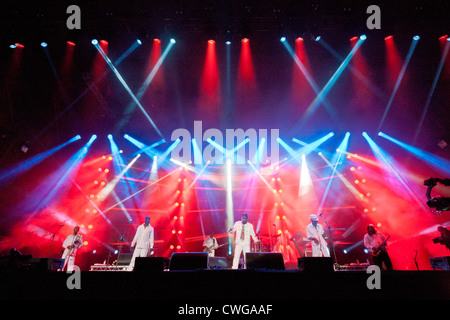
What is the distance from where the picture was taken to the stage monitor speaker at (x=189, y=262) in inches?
160

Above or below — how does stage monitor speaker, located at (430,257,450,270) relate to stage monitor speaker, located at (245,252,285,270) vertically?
below

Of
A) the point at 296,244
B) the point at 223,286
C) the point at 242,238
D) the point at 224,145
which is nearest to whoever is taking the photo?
the point at 223,286

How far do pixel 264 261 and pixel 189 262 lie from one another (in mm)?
1334

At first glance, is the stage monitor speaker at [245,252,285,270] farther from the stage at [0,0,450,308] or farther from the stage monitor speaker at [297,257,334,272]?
the stage monitor speaker at [297,257,334,272]

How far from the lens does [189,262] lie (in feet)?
13.5

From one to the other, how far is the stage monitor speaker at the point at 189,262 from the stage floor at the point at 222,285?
84cm

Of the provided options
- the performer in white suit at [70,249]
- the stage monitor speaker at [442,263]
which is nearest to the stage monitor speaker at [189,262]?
the stage monitor speaker at [442,263]

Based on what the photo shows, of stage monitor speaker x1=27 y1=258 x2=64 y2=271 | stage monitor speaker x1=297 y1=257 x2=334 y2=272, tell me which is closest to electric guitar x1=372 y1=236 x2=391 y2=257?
stage monitor speaker x1=297 y1=257 x2=334 y2=272

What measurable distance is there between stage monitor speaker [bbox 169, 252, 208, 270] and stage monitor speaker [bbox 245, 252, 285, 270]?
2.56 ft

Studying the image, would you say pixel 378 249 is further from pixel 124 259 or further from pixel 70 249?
pixel 70 249

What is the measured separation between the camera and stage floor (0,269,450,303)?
3.13 m

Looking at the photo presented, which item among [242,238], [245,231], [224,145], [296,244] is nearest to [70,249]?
[242,238]
